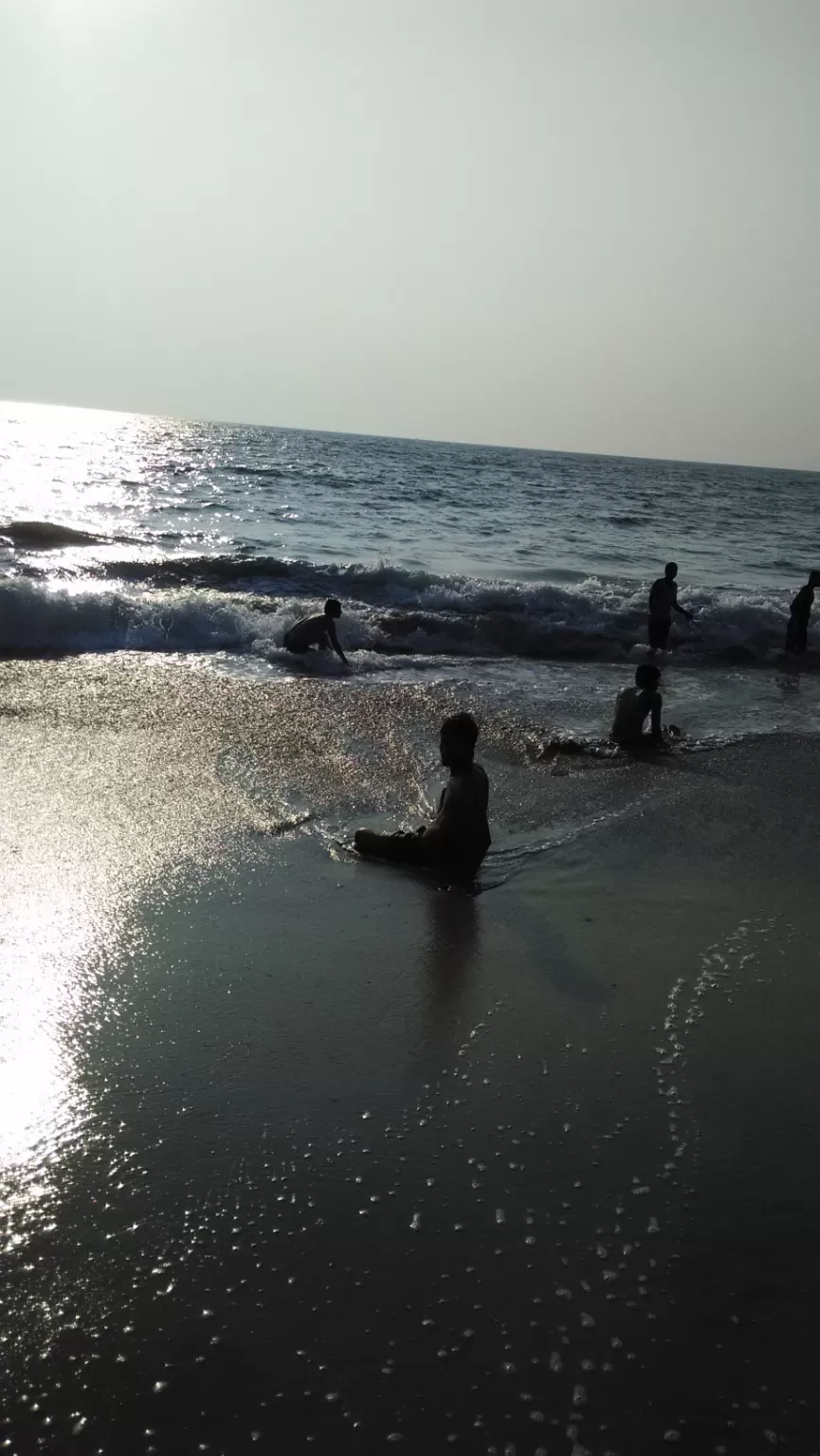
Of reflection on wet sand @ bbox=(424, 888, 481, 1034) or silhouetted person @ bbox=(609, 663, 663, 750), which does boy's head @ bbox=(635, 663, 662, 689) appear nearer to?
silhouetted person @ bbox=(609, 663, 663, 750)

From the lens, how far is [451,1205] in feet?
10.7

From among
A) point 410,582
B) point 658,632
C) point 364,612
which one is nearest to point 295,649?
point 364,612

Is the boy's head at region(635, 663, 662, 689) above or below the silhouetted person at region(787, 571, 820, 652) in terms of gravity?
below

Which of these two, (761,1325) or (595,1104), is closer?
(761,1325)

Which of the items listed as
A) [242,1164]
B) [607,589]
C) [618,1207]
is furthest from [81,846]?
[607,589]

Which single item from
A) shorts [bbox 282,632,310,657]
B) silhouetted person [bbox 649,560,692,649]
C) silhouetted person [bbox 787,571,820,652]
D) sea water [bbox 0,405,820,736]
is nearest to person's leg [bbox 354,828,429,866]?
sea water [bbox 0,405,820,736]

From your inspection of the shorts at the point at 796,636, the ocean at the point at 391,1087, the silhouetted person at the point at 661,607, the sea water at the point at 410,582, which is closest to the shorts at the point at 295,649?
the sea water at the point at 410,582

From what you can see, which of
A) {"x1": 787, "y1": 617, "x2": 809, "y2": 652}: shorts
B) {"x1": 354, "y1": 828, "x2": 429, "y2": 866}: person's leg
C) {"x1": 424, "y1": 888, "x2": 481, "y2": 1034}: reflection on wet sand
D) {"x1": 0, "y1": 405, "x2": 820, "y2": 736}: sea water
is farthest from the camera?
{"x1": 787, "y1": 617, "x2": 809, "y2": 652}: shorts

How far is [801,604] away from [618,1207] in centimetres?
1408

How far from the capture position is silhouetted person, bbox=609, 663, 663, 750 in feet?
31.1

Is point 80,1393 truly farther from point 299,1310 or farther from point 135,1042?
point 135,1042

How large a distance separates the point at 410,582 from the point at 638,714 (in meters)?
9.87

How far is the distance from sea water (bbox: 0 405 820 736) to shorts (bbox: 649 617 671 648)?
0.34 m

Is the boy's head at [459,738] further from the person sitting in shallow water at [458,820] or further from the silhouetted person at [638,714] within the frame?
the silhouetted person at [638,714]
